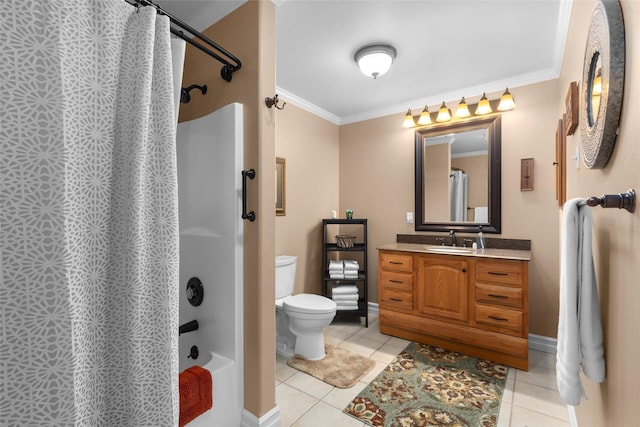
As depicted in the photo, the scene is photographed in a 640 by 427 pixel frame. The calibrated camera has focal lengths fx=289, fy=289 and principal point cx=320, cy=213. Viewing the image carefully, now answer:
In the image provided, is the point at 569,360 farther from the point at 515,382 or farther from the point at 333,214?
the point at 333,214

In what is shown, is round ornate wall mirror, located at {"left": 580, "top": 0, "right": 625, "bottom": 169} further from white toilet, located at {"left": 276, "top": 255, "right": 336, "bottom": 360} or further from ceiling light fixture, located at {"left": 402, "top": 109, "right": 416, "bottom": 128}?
ceiling light fixture, located at {"left": 402, "top": 109, "right": 416, "bottom": 128}

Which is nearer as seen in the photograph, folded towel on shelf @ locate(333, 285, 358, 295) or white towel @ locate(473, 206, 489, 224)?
white towel @ locate(473, 206, 489, 224)

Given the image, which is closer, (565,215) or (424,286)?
(565,215)

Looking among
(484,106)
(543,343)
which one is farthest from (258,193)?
(543,343)

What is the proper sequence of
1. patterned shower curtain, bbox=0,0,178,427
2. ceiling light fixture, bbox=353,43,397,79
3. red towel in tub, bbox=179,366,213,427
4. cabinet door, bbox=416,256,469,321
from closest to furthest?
patterned shower curtain, bbox=0,0,178,427
red towel in tub, bbox=179,366,213,427
ceiling light fixture, bbox=353,43,397,79
cabinet door, bbox=416,256,469,321

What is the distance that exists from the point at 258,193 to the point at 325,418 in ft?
4.71

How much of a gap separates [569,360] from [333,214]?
2.91 m

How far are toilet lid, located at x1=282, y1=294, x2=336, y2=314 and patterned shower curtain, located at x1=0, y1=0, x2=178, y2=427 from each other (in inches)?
59.8

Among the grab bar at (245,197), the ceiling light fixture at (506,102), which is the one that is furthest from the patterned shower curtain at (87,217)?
the ceiling light fixture at (506,102)

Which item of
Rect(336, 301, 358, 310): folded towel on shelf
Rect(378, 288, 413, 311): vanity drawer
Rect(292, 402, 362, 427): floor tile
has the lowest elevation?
Rect(292, 402, 362, 427): floor tile

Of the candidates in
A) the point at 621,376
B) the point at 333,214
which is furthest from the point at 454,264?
the point at 621,376

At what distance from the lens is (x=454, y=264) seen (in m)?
2.55

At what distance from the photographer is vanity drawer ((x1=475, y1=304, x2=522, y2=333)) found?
2.28 meters

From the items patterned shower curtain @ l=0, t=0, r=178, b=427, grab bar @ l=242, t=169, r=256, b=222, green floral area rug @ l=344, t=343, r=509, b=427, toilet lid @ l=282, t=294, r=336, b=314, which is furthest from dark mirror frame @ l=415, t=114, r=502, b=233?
patterned shower curtain @ l=0, t=0, r=178, b=427
